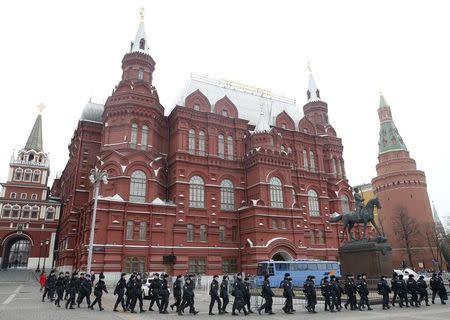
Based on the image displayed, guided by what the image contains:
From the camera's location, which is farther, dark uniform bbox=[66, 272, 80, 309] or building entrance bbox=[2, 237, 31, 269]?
building entrance bbox=[2, 237, 31, 269]

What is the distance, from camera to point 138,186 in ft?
126

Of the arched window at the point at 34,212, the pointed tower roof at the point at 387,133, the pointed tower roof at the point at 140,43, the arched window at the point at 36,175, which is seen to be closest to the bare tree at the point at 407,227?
the pointed tower roof at the point at 387,133

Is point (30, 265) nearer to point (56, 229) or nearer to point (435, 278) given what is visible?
point (56, 229)

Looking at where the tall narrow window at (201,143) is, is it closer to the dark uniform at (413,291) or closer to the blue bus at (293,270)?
the blue bus at (293,270)

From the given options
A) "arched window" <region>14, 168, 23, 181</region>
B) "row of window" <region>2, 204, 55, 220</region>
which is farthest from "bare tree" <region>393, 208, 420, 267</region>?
"arched window" <region>14, 168, 23, 181</region>

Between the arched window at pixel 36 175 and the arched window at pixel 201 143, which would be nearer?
the arched window at pixel 201 143

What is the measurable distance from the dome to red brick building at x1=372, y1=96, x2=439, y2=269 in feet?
170

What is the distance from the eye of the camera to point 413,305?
19.2m

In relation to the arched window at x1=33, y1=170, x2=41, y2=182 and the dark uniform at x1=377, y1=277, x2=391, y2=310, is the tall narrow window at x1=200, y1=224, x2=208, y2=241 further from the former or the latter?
the arched window at x1=33, y1=170, x2=41, y2=182

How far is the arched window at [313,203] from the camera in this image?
159 ft

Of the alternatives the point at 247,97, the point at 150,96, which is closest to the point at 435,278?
the point at 150,96

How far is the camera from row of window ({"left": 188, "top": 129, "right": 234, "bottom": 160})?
4294 centimetres

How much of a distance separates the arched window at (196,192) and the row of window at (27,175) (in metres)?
39.0

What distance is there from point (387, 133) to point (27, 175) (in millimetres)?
75758
